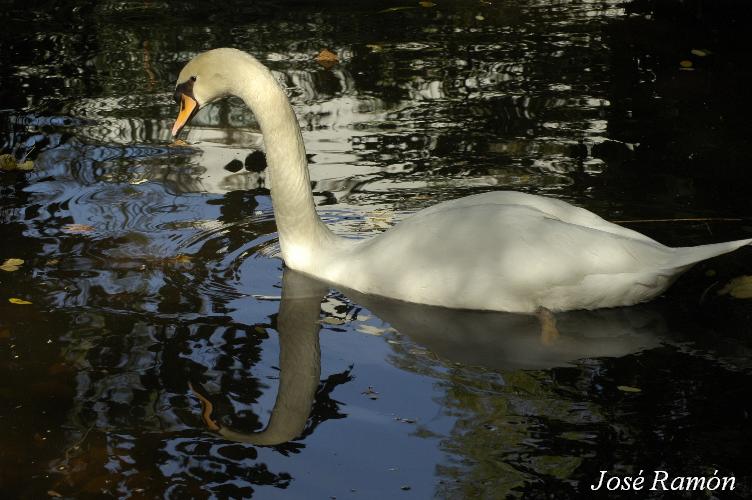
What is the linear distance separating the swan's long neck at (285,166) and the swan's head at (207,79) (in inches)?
2.1

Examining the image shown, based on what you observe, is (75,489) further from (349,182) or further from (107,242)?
(349,182)

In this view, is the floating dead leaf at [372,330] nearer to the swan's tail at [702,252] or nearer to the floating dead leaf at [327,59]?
the swan's tail at [702,252]

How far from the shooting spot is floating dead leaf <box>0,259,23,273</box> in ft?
21.9

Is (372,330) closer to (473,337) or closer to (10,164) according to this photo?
(473,337)

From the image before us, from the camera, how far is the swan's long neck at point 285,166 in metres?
6.43

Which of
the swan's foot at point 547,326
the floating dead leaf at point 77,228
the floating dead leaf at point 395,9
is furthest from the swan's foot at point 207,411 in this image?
the floating dead leaf at point 395,9

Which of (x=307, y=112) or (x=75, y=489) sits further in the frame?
→ (x=307, y=112)

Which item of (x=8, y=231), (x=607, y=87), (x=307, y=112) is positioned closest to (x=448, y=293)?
(x=8, y=231)

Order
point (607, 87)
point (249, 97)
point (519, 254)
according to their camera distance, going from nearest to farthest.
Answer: point (519, 254) → point (249, 97) → point (607, 87)

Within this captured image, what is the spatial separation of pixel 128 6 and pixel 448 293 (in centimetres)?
848

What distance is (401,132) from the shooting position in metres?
8.95

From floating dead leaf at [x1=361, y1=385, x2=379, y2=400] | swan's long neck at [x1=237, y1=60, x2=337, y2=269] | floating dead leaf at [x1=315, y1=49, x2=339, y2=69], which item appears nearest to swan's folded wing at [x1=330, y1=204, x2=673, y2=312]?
swan's long neck at [x1=237, y1=60, x2=337, y2=269]

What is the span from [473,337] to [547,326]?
38 centimetres

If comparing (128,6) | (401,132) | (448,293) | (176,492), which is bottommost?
(176,492)
